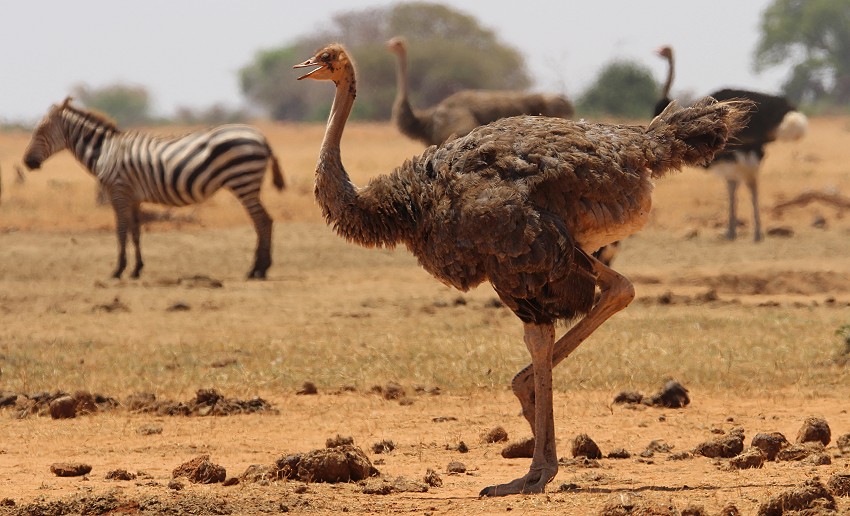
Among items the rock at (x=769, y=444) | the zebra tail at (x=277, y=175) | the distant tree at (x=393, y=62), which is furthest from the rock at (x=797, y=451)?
the distant tree at (x=393, y=62)

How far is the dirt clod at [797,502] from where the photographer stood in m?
4.62

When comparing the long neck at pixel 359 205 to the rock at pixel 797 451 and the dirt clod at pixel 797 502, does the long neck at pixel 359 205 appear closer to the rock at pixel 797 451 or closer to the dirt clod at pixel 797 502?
the rock at pixel 797 451

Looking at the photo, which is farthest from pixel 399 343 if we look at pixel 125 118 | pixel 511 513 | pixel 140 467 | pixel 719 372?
pixel 125 118

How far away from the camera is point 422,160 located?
5957mm

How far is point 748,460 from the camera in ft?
18.9

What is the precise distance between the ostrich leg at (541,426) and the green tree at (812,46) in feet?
155

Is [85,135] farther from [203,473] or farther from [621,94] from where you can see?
[621,94]

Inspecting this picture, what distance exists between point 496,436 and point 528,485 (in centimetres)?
123

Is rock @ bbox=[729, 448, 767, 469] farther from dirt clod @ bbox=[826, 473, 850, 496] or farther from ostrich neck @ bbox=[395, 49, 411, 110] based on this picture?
ostrich neck @ bbox=[395, 49, 411, 110]

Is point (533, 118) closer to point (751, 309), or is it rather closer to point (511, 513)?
point (511, 513)

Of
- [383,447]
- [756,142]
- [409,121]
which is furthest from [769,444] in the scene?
[756,142]

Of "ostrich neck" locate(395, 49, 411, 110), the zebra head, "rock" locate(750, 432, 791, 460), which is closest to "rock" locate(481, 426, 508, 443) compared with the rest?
"rock" locate(750, 432, 791, 460)

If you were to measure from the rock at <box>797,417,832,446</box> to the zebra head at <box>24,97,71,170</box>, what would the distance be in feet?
35.5

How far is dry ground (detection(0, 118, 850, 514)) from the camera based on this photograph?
551cm
